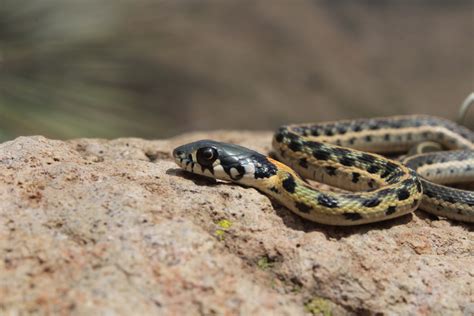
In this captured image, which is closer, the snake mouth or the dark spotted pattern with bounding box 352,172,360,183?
the snake mouth

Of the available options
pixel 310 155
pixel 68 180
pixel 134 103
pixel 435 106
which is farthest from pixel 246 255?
pixel 435 106

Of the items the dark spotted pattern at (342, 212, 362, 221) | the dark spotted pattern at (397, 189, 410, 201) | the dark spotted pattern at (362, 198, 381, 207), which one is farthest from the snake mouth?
the dark spotted pattern at (397, 189, 410, 201)

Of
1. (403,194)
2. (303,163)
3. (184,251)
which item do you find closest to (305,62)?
(303,163)

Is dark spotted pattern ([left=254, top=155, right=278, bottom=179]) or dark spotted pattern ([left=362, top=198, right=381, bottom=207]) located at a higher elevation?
dark spotted pattern ([left=254, top=155, right=278, bottom=179])

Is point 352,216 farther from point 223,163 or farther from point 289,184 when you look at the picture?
point 223,163

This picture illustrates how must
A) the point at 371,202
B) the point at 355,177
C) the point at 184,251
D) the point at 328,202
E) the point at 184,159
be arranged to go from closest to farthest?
1. the point at 184,251
2. the point at 328,202
3. the point at 371,202
4. the point at 184,159
5. the point at 355,177

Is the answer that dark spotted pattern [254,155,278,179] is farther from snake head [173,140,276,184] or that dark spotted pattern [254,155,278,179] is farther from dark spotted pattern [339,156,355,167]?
dark spotted pattern [339,156,355,167]
